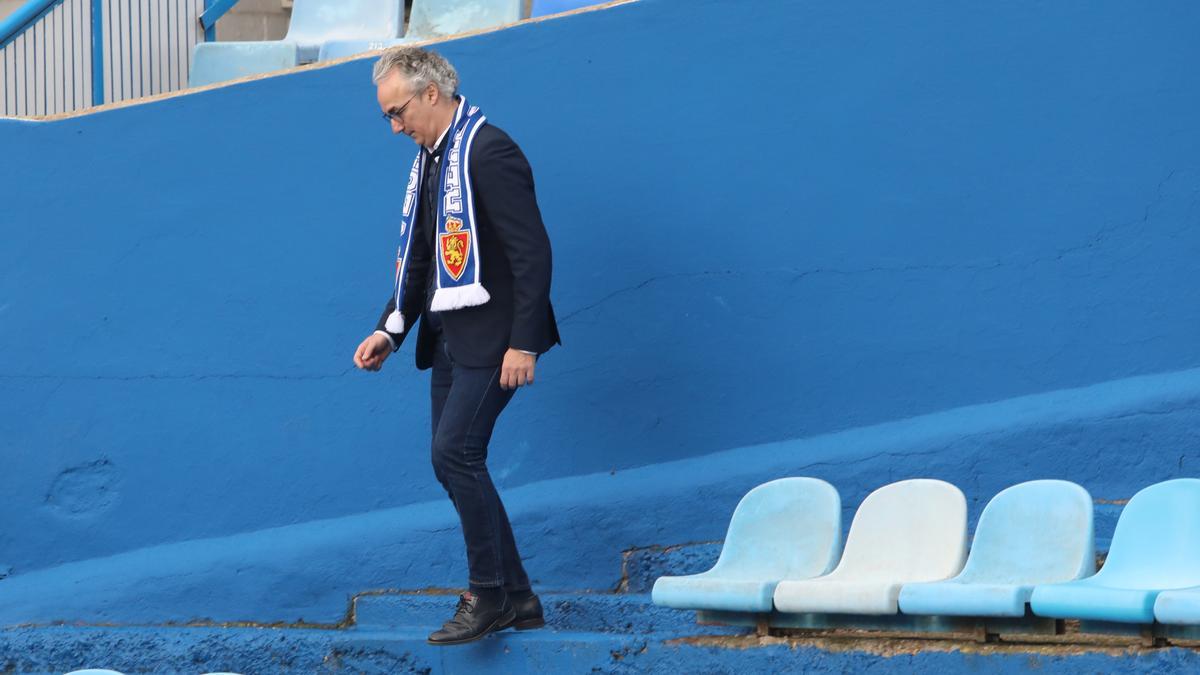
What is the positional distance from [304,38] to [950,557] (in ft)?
12.9

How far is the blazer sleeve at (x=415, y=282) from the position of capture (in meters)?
4.16

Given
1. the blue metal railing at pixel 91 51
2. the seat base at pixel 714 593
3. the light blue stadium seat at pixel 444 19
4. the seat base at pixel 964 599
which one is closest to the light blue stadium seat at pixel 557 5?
the light blue stadium seat at pixel 444 19

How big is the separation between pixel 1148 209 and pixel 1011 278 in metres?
0.39

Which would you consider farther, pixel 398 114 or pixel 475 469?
pixel 398 114

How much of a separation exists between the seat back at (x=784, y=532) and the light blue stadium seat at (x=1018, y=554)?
0.39m

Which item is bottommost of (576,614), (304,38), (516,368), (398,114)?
(576,614)

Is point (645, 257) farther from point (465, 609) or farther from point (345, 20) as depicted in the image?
point (345, 20)

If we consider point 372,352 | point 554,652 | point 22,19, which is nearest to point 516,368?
point 372,352

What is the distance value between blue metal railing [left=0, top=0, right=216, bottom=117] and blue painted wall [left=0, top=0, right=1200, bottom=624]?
0.50 metres

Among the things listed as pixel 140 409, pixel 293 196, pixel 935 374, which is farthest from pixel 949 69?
pixel 140 409

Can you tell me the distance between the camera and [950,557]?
12.2ft

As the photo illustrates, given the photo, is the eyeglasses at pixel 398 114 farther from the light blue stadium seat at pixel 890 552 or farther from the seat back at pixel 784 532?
the light blue stadium seat at pixel 890 552

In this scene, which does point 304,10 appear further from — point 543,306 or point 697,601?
point 697,601

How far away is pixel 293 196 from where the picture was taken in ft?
16.4
